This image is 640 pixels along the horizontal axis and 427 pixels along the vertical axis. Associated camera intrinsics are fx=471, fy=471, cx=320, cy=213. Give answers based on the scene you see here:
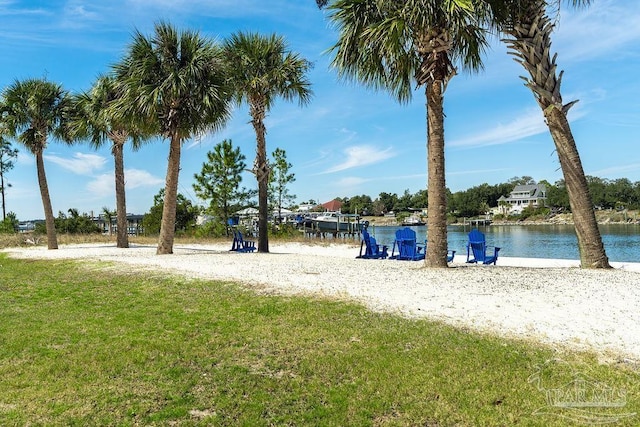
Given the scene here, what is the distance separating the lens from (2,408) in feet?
11.6

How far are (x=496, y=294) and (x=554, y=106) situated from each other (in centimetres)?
510

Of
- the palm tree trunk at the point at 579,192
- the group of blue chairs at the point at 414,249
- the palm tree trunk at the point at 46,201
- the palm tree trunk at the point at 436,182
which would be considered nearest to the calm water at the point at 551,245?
the group of blue chairs at the point at 414,249

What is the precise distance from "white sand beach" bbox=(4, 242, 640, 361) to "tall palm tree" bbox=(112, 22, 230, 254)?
21.3 ft

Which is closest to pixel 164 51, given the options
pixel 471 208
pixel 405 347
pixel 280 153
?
pixel 405 347

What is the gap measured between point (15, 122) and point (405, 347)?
24.2 m

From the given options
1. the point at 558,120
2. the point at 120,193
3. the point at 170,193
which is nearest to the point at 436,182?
the point at 558,120

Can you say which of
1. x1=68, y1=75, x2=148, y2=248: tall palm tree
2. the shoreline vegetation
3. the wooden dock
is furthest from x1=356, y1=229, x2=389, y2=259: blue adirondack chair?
the wooden dock

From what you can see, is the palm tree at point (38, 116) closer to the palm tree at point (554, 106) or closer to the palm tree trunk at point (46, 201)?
the palm tree trunk at point (46, 201)

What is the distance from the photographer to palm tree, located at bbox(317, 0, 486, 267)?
9.84m

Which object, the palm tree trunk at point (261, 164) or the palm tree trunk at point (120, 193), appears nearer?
the palm tree trunk at point (261, 164)

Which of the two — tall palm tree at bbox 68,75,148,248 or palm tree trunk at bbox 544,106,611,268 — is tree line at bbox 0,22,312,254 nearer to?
tall palm tree at bbox 68,75,148,248

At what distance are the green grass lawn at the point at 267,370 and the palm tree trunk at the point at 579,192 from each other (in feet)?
20.9

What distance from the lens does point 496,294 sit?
24.0 feet

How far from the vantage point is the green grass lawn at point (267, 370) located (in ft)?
11.2
